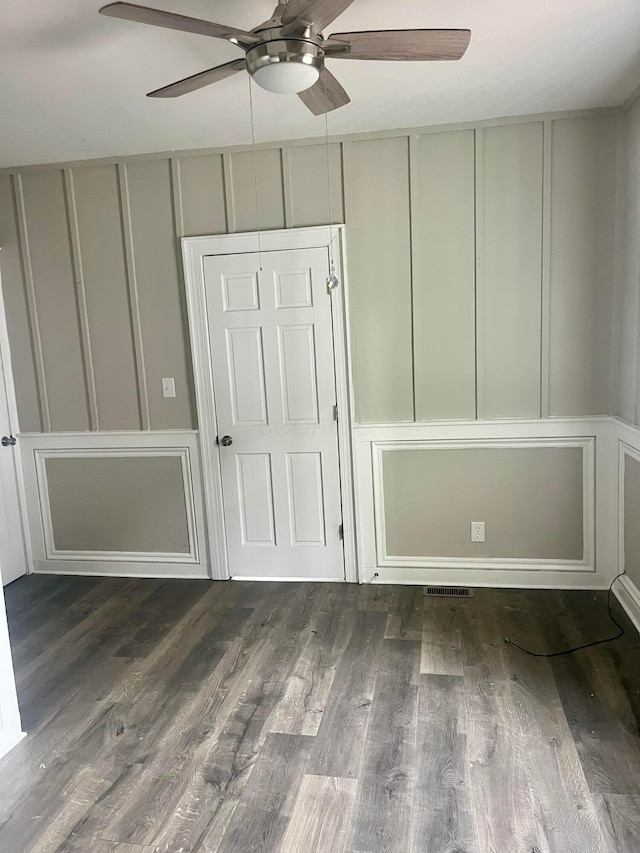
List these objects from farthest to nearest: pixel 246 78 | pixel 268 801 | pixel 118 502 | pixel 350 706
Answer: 1. pixel 118 502
2. pixel 246 78
3. pixel 350 706
4. pixel 268 801

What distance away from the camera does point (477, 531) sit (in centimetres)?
349

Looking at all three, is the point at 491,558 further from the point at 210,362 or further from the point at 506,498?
the point at 210,362

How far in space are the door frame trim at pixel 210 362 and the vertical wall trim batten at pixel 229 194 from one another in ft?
0.25

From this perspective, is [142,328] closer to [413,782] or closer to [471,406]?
[471,406]

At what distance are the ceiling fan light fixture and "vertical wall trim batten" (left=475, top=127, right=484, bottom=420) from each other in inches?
61.9

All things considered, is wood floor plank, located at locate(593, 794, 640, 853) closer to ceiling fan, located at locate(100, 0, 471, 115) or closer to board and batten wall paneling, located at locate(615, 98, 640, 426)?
board and batten wall paneling, located at locate(615, 98, 640, 426)

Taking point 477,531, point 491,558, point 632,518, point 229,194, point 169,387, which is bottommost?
point 491,558

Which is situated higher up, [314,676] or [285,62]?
[285,62]

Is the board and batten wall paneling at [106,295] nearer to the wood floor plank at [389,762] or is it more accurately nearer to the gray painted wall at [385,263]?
the gray painted wall at [385,263]

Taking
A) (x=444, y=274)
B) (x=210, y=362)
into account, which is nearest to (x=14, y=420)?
(x=210, y=362)

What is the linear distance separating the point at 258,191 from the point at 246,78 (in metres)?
0.93

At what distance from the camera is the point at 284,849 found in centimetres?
174

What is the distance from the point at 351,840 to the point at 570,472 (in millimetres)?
2275

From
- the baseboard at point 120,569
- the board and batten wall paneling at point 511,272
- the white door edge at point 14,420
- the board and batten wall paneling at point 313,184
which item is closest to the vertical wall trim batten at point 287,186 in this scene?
the board and batten wall paneling at point 313,184
